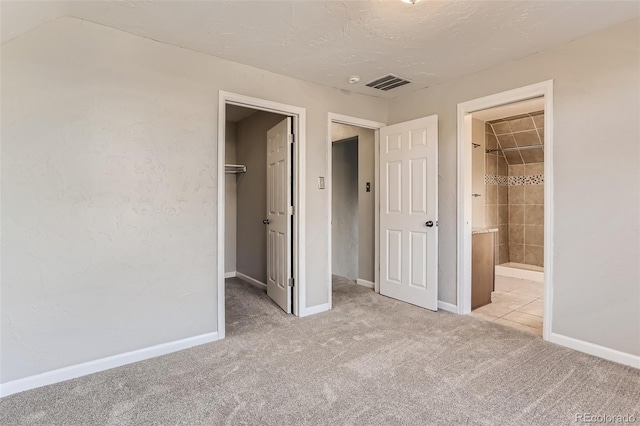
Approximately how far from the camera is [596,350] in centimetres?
246

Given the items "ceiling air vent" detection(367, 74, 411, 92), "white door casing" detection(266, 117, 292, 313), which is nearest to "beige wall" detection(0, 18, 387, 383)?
"white door casing" detection(266, 117, 292, 313)

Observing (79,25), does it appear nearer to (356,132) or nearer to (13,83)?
(13,83)

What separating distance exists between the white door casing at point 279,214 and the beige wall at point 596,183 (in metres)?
2.27

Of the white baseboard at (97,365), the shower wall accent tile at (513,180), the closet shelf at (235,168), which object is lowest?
A: the white baseboard at (97,365)

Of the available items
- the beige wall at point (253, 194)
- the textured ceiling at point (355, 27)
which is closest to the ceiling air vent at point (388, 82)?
the textured ceiling at point (355, 27)

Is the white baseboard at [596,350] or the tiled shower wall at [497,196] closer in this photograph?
the white baseboard at [596,350]

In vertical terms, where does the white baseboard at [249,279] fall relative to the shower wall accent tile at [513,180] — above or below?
below

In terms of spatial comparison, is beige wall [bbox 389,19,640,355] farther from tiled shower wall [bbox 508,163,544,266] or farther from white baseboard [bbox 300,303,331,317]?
tiled shower wall [bbox 508,163,544,266]

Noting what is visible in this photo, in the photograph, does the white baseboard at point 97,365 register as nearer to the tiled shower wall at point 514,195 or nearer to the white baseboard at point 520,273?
the white baseboard at point 520,273

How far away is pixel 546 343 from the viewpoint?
268 centimetres

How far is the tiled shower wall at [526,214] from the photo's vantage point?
5539mm

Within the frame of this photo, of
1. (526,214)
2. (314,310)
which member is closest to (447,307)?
(314,310)

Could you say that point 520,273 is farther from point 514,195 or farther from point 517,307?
point 517,307

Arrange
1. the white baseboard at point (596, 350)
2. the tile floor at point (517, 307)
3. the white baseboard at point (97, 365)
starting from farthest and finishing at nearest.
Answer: the tile floor at point (517, 307)
the white baseboard at point (596, 350)
the white baseboard at point (97, 365)
